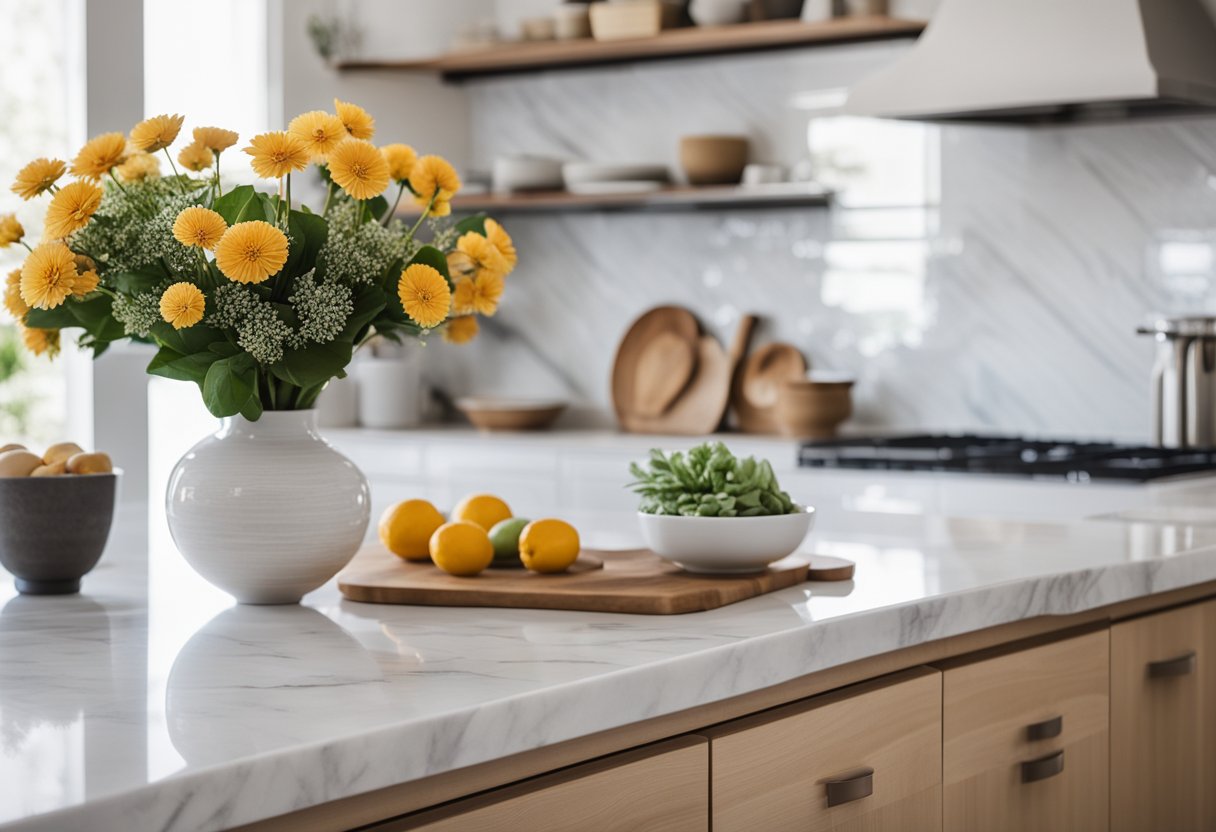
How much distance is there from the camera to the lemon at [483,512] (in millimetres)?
1892

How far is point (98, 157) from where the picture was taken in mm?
1571

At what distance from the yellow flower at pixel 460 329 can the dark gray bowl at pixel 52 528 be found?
→ 40 centimetres

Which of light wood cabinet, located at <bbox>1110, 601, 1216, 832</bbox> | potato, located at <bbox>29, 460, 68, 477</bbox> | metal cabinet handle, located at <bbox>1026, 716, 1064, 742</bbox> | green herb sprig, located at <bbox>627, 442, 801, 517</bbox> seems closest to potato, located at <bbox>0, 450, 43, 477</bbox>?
potato, located at <bbox>29, 460, 68, 477</bbox>

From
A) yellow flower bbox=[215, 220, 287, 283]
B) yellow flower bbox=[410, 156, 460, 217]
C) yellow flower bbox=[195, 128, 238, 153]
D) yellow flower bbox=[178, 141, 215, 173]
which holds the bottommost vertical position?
yellow flower bbox=[215, 220, 287, 283]

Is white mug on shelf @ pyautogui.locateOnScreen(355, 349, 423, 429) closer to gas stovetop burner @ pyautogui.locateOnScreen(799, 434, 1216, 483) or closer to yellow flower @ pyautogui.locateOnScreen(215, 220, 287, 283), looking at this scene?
gas stovetop burner @ pyautogui.locateOnScreen(799, 434, 1216, 483)

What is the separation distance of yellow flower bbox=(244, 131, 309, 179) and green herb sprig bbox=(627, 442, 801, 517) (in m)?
0.49

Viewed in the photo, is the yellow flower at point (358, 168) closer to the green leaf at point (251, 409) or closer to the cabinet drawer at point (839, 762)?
the green leaf at point (251, 409)

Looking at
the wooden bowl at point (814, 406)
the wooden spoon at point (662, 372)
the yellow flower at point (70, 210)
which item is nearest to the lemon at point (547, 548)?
the yellow flower at point (70, 210)

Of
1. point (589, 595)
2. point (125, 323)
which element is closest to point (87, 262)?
point (125, 323)

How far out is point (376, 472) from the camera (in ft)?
15.5

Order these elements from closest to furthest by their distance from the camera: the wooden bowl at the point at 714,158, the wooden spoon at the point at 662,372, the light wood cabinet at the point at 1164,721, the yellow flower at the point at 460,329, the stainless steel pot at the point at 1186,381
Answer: the yellow flower at the point at 460,329 → the light wood cabinet at the point at 1164,721 → the stainless steel pot at the point at 1186,381 → the wooden bowl at the point at 714,158 → the wooden spoon at the point at 662,372

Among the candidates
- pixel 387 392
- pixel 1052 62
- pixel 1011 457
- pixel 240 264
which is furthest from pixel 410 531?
pixel 387 392

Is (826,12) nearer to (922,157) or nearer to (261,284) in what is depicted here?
(922,157)

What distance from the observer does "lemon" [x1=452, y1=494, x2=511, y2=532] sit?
189cm
